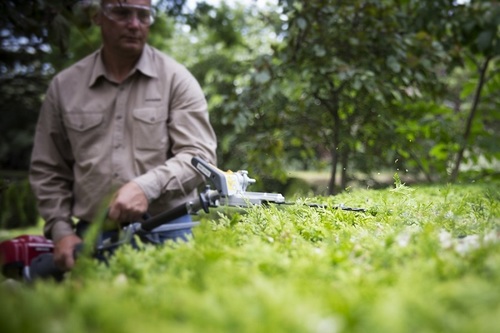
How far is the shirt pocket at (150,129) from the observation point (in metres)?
3.10

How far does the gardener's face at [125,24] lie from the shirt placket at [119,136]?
0.26 meters

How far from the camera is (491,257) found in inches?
47.3

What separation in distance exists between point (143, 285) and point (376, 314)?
1.90 feet

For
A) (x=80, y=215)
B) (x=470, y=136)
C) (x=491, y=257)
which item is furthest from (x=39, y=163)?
(x=470, y=136)

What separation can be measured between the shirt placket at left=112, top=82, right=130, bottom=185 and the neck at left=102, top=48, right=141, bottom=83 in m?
0.12

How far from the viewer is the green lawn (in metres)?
0.89

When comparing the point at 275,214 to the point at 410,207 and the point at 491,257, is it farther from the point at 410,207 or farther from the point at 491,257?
the point at 491,257

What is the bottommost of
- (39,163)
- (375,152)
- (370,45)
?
(375,152)

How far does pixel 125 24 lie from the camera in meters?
3.28

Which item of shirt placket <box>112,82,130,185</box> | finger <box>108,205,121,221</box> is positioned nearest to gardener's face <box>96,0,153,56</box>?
shirt placket <box>112,82,130,185</box>

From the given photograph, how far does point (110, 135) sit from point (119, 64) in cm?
48

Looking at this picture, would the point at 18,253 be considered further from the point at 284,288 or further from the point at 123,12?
the point at 284,288

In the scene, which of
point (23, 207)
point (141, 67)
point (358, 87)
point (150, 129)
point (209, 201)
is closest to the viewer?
point (209, 201)

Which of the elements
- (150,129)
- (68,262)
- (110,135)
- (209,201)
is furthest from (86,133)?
(209,201)
